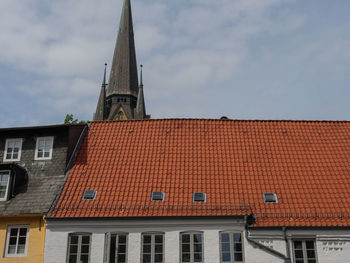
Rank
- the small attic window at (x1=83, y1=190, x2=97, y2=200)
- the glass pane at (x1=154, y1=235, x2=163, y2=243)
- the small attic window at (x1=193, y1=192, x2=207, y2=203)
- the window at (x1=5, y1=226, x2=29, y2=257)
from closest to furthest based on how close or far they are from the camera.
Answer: the glass pane at (x1=154, y1=235, x2=163, y2=243) → the window at (x1=5, y1=226, x2=29, y2=257) → the small attic window at (x1=193, y1=192, x2=207, y2=203) → the small attic window at (x1=83, y1=190, x2=97, y2=200)

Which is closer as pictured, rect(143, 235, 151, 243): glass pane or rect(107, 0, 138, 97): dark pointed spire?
rect(143, 235, 151, 243): glass pane

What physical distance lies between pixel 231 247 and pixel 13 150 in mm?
10902

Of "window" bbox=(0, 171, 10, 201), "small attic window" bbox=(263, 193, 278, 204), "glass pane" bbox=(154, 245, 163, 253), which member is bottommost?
"glass pane" bbox=(154, 245, 163, 253)

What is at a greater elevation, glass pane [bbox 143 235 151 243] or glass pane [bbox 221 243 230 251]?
glass pane [bbox 143 235 151 243]

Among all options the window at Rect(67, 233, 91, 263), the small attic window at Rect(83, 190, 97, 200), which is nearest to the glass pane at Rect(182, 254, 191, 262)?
the window at Rect(67, 233, 91, 263)

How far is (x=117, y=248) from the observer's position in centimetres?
1711

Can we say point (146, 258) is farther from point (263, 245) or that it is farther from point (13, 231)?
point (13, 231)

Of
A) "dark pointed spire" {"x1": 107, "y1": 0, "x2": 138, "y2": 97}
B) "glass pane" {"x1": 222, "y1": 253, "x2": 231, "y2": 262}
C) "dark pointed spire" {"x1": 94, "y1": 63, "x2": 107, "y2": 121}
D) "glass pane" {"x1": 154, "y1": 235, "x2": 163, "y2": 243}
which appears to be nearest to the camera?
"glass pane" {"x1": 222, "y1": 253, "x2": 231, "y2": 262}

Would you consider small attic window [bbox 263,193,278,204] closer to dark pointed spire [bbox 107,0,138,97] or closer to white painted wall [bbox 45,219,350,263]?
white painted wall [bbox 45,219,350,263]

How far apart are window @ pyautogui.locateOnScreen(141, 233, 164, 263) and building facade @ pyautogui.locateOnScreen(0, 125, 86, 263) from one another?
3.93 m

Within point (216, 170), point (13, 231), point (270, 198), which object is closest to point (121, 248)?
point (13, 231)

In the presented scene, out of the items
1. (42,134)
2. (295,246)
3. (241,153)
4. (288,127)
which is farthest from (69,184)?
(288,127)

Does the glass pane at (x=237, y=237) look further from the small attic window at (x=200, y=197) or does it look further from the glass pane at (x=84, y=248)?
the glass pane at (x=84, y=248)

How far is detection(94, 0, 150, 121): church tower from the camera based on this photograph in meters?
70.4
